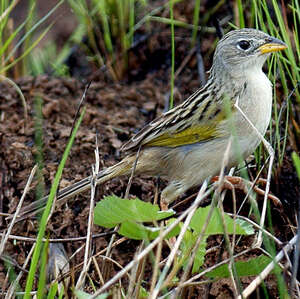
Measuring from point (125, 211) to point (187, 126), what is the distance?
1.31 meters

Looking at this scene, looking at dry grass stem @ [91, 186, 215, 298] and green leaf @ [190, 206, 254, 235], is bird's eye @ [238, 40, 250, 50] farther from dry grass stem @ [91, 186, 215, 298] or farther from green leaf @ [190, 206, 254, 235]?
dry grass stem @ [91, 186, 215, 298]

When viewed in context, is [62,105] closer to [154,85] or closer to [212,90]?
[154,85]

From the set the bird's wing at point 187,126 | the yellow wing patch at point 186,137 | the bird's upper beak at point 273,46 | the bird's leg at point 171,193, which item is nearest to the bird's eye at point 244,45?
the bird's upper beak at point 273,46

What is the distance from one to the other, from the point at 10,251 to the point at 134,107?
5.85ft

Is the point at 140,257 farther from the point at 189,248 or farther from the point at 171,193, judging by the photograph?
the point at 171,193

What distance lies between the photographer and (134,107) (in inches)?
227

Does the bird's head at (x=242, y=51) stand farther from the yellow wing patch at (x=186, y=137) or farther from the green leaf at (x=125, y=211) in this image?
the green leaf at (x=125, y=211)

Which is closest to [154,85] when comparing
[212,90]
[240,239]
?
[212,90]

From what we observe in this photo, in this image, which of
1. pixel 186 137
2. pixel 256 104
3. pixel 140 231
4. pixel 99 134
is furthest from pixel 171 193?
pixel 140 231

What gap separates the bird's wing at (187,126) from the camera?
440 centimetres

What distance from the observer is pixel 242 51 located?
4.51 meters

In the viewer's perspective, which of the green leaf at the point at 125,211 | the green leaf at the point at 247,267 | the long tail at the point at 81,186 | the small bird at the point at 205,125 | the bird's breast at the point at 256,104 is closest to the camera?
the green leaf at the point at 125,211

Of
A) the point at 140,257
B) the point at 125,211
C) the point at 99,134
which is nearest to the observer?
the point at 140,257

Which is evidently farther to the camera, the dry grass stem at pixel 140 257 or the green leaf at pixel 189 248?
the green leaf at pixel 189 248
